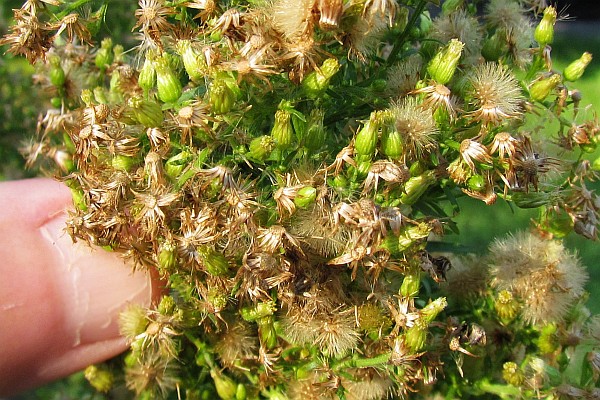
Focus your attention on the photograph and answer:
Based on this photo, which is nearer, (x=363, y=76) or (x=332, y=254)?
(x=332, y=254)

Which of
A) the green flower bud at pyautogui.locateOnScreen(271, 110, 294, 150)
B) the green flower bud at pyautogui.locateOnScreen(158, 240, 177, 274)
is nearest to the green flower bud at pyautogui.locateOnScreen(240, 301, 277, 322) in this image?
the green flower bud at pyautogui.locateOnScreen(158, 240, 177, 274)

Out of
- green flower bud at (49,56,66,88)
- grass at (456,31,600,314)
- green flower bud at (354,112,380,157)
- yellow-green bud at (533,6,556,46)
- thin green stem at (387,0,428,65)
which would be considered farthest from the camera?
grass at (456,31,600,314)

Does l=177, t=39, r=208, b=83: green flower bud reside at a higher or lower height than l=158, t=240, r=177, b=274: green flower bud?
higher

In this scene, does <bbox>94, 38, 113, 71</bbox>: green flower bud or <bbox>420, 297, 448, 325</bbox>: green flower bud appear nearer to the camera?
<bbox>420, 297, 448, 325</bbox>: green flower bud

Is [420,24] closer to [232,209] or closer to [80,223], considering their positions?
[232,209]

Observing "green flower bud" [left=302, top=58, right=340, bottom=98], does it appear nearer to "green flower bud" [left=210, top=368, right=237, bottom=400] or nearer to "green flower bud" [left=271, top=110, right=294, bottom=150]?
"green flower bud" [left=271, top=110, right=294, bottom=150]

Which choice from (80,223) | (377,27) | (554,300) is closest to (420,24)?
(377,27)
